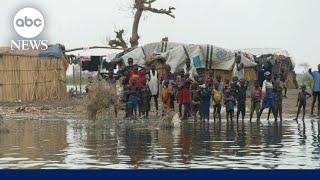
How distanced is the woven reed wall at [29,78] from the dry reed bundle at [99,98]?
10.1 m

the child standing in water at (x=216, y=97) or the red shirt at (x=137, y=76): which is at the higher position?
the red shirt at (x=137, y=76)

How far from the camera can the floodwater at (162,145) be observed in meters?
10.4

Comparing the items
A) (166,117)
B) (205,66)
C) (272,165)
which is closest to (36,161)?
(272,165)

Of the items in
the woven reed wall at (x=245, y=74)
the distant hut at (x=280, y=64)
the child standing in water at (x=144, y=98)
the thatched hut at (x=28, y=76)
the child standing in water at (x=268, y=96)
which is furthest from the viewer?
the distant hut at (x=280, y=64)

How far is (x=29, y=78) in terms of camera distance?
98.2 ft

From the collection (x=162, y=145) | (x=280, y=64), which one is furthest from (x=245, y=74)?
(x=162, y=145)

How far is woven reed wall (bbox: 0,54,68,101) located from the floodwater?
9719 millimetres

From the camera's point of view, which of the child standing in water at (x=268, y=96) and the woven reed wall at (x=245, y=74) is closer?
the child standing in water at (x=268, y=96)

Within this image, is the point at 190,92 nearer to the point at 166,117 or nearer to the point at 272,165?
the point at 166,117

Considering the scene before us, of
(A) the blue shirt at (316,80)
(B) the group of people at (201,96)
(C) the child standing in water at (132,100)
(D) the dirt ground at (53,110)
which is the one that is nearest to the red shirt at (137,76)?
(B) the group of people at (201,96)

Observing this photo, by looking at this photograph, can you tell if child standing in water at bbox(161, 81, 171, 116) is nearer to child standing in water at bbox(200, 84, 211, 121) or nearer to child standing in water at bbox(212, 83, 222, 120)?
child standing in water at bbox(200, 84, 211, 121)

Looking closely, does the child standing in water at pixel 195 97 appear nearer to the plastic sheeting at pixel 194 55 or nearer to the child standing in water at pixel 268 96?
the child standing in water at pixel 268 96

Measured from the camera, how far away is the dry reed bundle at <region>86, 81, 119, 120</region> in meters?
19.7

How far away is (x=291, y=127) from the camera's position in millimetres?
18141
